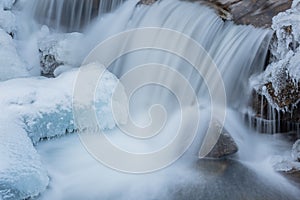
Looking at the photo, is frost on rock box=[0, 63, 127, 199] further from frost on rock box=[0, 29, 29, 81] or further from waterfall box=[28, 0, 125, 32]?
waterfall box=[28, 0, 125, 32]

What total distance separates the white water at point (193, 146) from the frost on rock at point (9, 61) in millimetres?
819

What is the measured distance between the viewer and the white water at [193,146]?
3.35 m

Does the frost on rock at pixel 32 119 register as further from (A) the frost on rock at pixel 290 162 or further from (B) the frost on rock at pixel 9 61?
(A) the frost on rock at pixel 290 162

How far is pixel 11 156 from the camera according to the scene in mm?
3104

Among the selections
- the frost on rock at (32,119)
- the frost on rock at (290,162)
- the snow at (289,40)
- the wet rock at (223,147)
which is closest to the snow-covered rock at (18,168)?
the frost on rock at (32,119)

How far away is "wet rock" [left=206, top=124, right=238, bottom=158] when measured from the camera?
12.5ft

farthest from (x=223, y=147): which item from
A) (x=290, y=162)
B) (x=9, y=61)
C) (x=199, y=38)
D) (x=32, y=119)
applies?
A: (x=9, y=61)

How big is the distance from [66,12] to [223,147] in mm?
4139

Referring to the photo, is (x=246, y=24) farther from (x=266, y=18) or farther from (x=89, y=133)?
(x=89, y=133)

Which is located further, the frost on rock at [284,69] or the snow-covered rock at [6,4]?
the snow-covered rock at [6,4]

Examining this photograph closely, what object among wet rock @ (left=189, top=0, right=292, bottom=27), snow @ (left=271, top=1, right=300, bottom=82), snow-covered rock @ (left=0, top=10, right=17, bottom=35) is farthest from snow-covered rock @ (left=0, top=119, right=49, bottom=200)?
wet rock @ (left=189, top=0, right=292, bottom=27)

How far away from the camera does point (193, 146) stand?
392cm

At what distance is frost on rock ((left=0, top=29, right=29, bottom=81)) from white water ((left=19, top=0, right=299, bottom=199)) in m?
0.82

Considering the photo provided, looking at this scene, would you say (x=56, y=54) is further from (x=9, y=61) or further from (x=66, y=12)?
(x=66, y=12)
